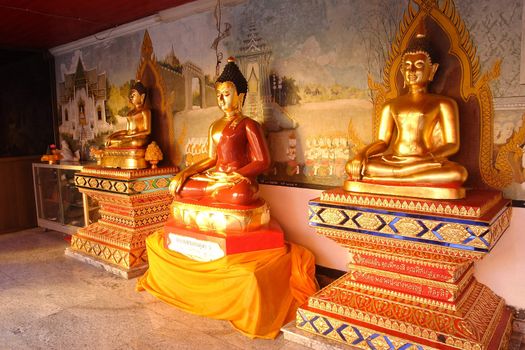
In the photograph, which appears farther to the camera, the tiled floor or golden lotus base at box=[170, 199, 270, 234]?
golden lotus base at box=[170, 199, 270, 234]

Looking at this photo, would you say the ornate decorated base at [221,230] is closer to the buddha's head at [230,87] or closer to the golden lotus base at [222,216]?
the golden lotus base at [222,216]

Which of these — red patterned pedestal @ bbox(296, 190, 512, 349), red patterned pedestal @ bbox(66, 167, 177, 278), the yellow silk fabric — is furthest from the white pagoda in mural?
red patterned pedestal @ bbox(296, 190, 512, 349)

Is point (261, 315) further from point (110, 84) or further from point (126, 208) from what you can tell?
Result: point (110, 84)

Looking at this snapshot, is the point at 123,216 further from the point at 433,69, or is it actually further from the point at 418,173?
the point at 433,69

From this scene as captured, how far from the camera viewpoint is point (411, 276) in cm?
238

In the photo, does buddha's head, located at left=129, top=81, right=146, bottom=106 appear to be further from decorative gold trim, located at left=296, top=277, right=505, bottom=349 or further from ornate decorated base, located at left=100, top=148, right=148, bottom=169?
decorative gold trim, located at left=296, top=277, right=505, bottom=349

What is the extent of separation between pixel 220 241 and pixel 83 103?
12.3ft

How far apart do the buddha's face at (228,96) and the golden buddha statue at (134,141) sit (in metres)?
1.33

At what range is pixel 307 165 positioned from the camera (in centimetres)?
332

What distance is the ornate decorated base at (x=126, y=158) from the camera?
13.7ft

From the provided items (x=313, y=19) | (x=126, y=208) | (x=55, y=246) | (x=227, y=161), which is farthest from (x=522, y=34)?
(x=55, y=246)

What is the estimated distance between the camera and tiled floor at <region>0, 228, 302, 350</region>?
2.55 m

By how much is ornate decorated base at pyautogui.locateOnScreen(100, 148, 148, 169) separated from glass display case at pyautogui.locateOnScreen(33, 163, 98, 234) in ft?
2.51

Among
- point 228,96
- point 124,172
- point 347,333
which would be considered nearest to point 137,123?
point 124,172
